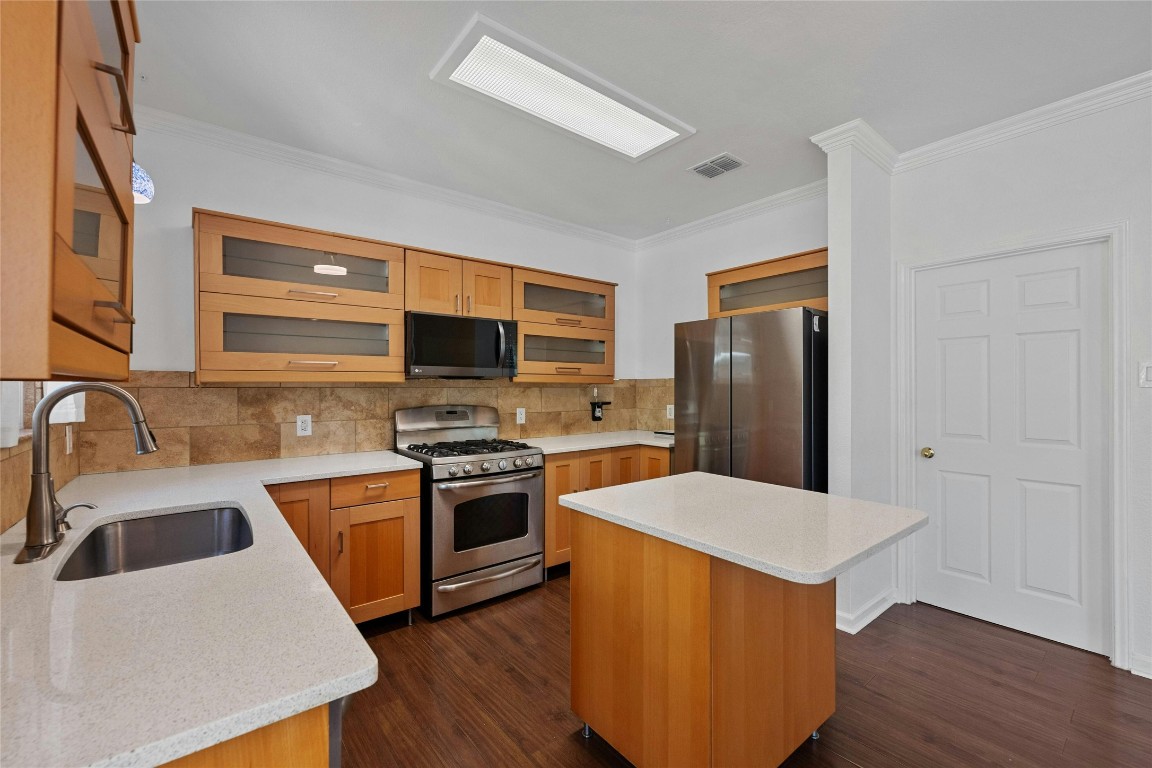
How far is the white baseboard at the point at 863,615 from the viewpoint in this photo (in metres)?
2.61

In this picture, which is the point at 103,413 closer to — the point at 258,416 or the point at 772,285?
the point at 258,416

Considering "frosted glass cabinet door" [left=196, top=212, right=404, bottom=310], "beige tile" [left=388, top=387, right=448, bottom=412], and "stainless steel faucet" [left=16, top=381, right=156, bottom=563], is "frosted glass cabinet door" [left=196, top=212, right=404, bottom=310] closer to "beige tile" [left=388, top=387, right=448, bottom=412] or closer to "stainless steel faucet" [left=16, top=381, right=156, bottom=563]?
"beige tile" [left=388, top=387, right=448, bottom=412]

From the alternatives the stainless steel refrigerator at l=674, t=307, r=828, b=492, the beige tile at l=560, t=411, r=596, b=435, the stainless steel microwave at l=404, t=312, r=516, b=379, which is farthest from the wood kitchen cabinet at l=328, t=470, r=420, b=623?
the stainless steel refrigerator at l=674, t=307, r=828, b=492

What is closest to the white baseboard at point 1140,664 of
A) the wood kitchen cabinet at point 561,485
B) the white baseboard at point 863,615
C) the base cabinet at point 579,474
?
the white baseboard at point 863,615

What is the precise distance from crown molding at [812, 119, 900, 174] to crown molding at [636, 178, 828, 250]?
412 mm

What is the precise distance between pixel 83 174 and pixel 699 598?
1.51m

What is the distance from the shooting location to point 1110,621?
231 cm

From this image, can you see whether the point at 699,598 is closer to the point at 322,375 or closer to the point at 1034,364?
the point at 322,375

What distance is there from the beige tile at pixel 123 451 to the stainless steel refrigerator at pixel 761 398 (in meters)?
2.83

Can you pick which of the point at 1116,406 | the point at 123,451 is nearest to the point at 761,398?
the point at 1116,406

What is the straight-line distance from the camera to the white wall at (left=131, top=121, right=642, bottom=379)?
2.51 m

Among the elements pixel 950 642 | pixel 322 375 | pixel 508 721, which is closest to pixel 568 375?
pixel 322 375

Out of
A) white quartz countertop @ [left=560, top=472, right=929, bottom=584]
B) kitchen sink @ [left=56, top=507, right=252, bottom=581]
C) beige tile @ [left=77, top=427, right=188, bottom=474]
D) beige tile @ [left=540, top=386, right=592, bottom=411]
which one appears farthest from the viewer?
beige tile @ [left=540, top=386, right=592, bottom=411]

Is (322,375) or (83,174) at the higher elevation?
(83,174)
